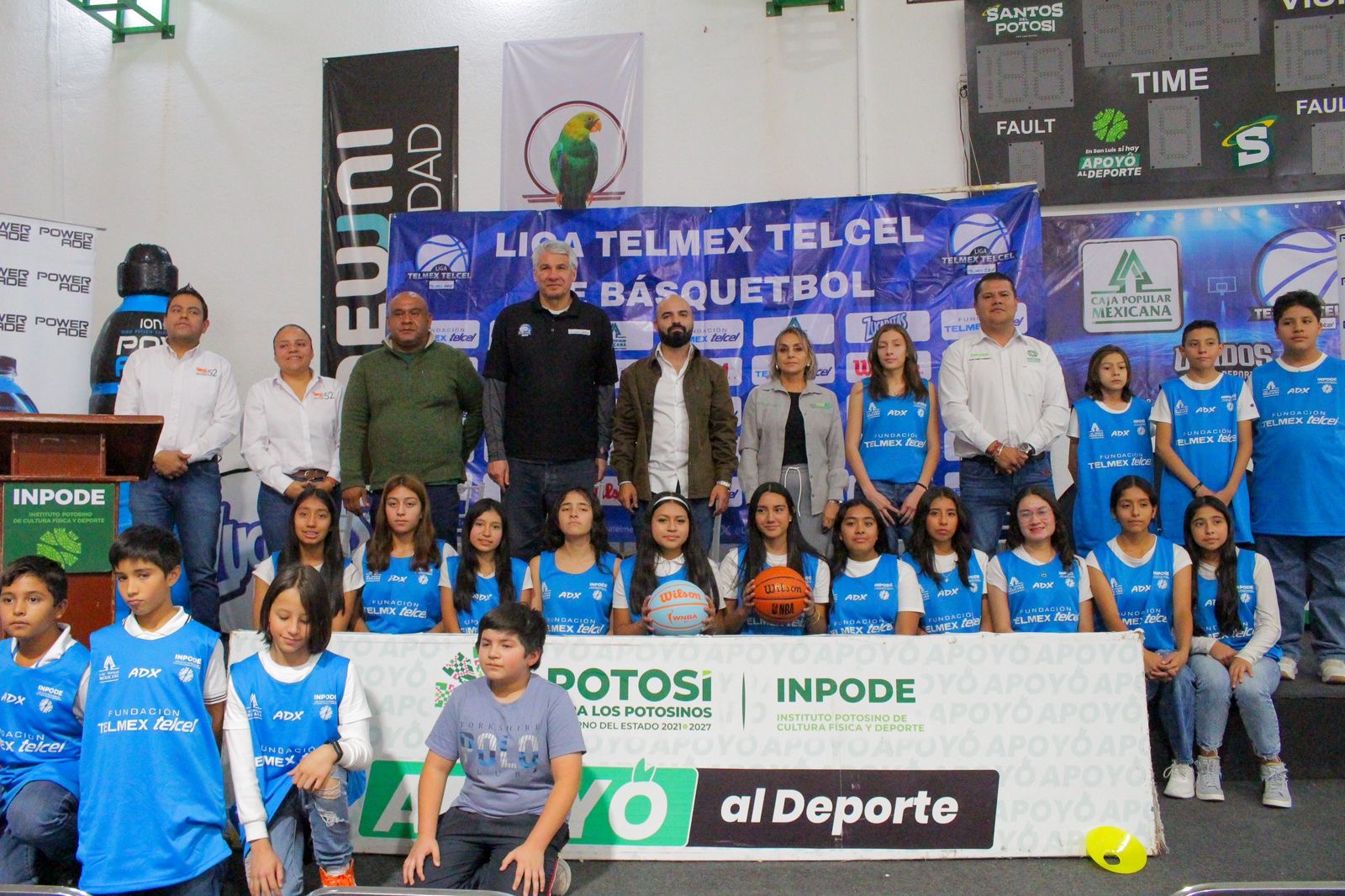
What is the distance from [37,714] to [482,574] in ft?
5.71

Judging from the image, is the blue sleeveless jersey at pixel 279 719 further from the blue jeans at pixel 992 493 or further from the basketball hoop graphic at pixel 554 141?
the basketball hoop graphic at pixel 554 141

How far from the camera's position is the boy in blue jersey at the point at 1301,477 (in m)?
4.70

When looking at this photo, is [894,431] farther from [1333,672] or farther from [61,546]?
[61,546]

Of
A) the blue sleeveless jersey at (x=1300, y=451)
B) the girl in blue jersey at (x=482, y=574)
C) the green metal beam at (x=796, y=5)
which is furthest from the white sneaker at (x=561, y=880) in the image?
the green metal beam at (x=796, y=5)

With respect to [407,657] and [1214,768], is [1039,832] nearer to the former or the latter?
[1214,768]

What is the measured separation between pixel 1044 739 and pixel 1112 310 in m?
3.85

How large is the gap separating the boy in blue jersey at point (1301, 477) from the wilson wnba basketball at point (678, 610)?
2.76m

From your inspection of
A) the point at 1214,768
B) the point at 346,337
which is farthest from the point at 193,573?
the point at 1214,768

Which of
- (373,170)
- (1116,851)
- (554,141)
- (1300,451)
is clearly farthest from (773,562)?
(373,170)

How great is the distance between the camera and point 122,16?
7.53 meters

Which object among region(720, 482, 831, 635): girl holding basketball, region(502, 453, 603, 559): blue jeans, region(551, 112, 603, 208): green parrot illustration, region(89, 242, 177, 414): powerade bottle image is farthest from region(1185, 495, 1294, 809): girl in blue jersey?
region(89, 242, 177, 414): powerade bottle image

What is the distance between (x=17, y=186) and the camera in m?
7.57

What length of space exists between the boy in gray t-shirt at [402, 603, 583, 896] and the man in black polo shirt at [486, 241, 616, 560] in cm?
193

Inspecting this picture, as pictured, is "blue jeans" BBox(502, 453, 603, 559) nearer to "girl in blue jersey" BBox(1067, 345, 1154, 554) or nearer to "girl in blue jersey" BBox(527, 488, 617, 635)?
"girl in blue jersey" BBox(527, 488, 617, 635)
